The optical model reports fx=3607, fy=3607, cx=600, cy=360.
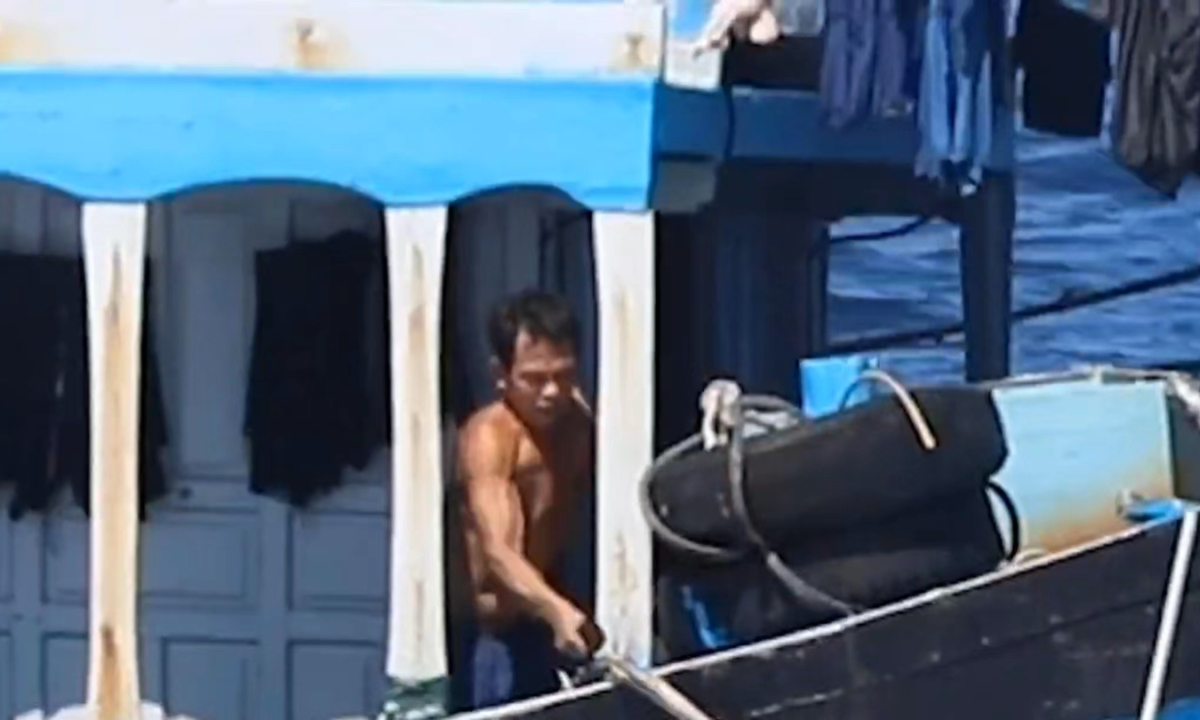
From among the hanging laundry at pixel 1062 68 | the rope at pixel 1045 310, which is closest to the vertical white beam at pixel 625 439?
the hanging laundry at pixel 1062 68

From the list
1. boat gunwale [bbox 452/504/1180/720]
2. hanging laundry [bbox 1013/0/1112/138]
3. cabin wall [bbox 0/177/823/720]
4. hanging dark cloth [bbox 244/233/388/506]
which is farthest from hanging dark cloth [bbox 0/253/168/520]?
hanging laundry [bbox 1013/0/1112/138]

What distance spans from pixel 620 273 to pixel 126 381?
1.20 metres

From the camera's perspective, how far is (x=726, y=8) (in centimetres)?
859

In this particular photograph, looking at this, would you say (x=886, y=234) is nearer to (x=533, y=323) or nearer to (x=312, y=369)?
(x=312, y=369)

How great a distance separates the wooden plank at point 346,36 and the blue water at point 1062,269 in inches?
344

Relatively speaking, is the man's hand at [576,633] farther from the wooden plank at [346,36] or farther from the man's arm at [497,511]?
the wooden plank at [346,36]

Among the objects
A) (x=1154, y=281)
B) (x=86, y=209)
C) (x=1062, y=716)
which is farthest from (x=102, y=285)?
(x=1154, y=281)

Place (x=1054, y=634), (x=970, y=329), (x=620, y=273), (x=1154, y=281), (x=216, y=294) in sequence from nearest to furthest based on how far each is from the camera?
(x=1054, y=634) < (x=620, y=273) < (x=216, y=294) < (x=970, y=329) < (x=1154, y=281)

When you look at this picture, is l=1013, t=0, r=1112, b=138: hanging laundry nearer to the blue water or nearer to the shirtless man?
the shirtless man

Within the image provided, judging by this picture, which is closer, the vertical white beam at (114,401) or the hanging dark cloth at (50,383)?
the vertical white beam at (114,401)

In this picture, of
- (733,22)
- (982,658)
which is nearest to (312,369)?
(733,22)

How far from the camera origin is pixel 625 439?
837cm

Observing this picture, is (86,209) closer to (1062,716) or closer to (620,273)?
(620,273)

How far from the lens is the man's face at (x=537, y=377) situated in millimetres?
8875
